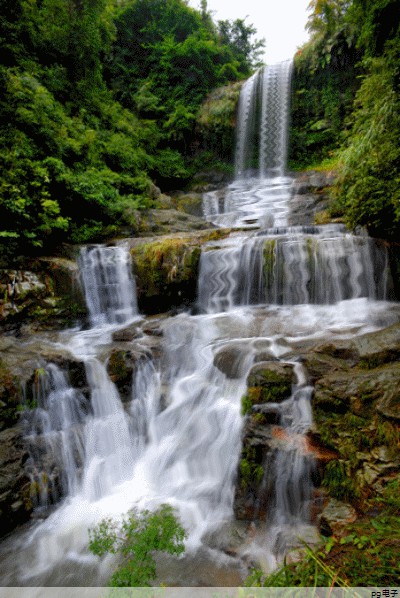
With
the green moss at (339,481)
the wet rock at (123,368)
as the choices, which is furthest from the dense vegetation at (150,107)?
the green moss at (339,481)

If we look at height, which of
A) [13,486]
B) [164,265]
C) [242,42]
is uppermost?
[242,42]

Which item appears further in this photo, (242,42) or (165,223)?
(242,42)

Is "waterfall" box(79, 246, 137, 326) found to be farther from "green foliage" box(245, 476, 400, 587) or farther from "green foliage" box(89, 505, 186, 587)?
"green foliage" box(245, 476, 400, 587)

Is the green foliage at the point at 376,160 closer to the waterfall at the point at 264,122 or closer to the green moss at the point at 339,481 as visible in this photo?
the green moss at the point at 339,481

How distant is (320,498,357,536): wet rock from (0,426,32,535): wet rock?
3437mm

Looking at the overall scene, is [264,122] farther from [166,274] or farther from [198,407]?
[198,407]

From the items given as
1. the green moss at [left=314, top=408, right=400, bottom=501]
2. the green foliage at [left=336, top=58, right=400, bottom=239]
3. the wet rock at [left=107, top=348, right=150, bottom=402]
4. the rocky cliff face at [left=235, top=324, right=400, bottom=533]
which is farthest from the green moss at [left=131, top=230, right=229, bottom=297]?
the green moss at [left=314, top=408, right=400, bottom=501]

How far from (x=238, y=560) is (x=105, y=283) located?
6.41 meters

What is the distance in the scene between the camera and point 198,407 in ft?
15.9

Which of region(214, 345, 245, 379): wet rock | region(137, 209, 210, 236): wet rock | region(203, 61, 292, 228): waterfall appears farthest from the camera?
region(203, 61, 292, 228): waterfall

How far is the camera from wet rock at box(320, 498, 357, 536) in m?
2.79

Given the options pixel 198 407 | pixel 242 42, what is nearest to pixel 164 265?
pixel 198 407

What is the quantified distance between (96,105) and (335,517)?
15.4m

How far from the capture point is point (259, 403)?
13.6 ft
